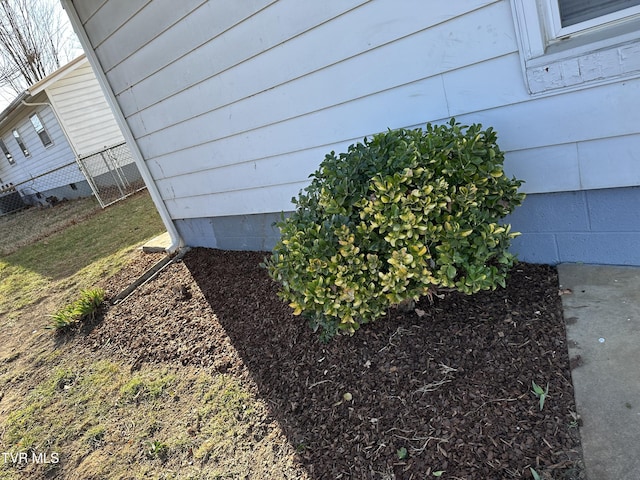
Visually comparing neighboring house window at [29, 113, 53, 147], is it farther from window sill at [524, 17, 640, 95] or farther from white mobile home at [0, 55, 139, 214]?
window sill at [524, 17, 640, 95]

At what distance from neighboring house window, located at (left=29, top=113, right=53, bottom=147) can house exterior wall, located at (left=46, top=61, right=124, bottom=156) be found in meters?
1.76

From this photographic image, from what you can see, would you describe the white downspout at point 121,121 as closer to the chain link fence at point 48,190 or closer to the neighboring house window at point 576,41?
the neighboring house window at point 576,41

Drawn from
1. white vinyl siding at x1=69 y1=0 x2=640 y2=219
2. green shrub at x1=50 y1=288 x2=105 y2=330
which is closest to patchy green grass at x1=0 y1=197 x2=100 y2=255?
green shrub at x1=50 y1=288 x2=105 y2=330

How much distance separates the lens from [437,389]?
71.5 inches

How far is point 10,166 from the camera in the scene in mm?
17938

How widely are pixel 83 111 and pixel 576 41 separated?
14126 millimetres

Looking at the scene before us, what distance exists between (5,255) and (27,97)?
5790 mm

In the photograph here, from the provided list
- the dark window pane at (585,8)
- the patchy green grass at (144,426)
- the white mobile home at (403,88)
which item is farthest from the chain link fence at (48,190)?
the dark window pane at (585,8)

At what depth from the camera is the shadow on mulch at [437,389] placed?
151 cm

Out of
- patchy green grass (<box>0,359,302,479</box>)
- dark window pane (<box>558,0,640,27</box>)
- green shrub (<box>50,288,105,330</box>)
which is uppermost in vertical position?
dark window pane (<box>558,0,640,27</box>)

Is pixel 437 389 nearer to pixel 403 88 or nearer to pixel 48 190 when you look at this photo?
pixel 403 88

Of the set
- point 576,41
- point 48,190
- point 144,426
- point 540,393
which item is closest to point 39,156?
point 48,190

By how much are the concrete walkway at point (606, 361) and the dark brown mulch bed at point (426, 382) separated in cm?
5

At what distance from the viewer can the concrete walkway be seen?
133 centimetres
